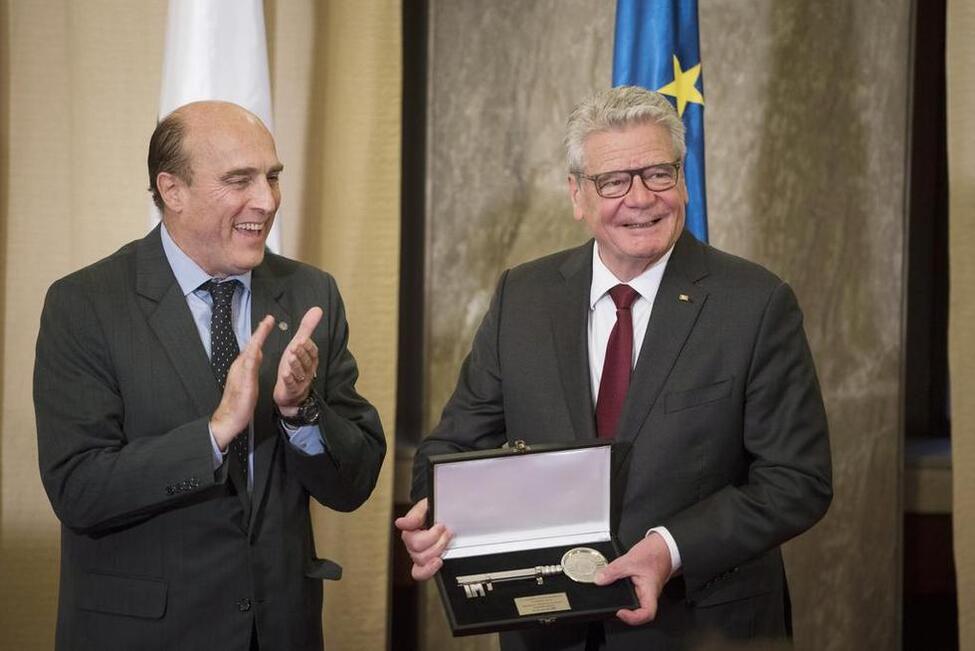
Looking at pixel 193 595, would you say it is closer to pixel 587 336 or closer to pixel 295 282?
pixel 295 282

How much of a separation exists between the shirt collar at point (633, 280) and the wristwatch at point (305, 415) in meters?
0.60

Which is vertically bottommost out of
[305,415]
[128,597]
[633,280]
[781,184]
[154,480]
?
[128,597]

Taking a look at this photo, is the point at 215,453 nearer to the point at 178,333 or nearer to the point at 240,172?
the point at 178,333

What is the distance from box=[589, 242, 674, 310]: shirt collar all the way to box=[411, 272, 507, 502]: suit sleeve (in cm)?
21

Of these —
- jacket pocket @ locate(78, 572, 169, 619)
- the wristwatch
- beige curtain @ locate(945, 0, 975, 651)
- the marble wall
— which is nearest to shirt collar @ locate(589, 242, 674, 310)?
the wristwatch

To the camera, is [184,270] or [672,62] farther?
[672,62]

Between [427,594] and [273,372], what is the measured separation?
2.18 m

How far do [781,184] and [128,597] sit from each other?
9.11ft

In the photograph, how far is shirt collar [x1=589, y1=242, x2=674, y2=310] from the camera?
87.1 inches

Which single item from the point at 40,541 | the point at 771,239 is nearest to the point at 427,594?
the point at 40,541

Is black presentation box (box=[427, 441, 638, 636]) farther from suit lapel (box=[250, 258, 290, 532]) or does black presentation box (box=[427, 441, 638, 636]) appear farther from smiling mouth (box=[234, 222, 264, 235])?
smiling mouth (box=[234, 222, 264, 235])

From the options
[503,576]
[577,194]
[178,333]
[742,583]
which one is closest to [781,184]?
[577,194]

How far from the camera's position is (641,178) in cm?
215

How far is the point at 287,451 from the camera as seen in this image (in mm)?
2109
